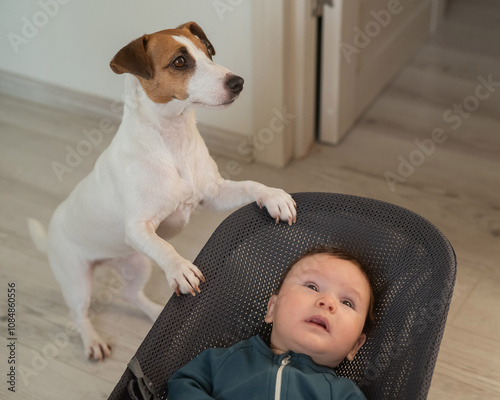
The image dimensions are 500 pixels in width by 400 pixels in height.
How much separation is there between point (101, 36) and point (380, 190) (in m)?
1.08

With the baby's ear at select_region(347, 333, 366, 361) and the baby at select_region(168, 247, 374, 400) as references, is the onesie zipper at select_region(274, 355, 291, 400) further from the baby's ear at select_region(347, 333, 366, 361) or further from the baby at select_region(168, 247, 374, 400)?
the baby's ear at select_region(347, 333, 366, 361)

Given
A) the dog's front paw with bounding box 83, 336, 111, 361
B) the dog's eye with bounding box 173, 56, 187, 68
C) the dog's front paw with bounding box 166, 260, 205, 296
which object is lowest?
the dog's front paw with bounding box 83, 336, 111, 361

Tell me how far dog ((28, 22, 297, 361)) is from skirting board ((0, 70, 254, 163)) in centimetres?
86

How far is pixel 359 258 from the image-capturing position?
1.39 meters

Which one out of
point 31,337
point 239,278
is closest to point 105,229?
point 239,278

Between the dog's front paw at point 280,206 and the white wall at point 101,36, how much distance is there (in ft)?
2.99

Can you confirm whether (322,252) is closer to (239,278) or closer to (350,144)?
(239,278)

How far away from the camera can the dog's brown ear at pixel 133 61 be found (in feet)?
4.23

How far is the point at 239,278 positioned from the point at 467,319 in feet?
2.36

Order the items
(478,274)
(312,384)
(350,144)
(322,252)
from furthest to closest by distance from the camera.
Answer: (350,144) → (478,274) → (322,252) → (312,384)

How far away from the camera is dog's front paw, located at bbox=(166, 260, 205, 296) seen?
1.31 meters

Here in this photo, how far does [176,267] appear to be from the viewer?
131 cm

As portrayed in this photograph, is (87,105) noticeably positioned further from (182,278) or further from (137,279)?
(182,278)

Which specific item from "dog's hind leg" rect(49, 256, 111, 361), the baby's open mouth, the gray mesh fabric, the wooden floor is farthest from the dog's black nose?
the wooden floor
